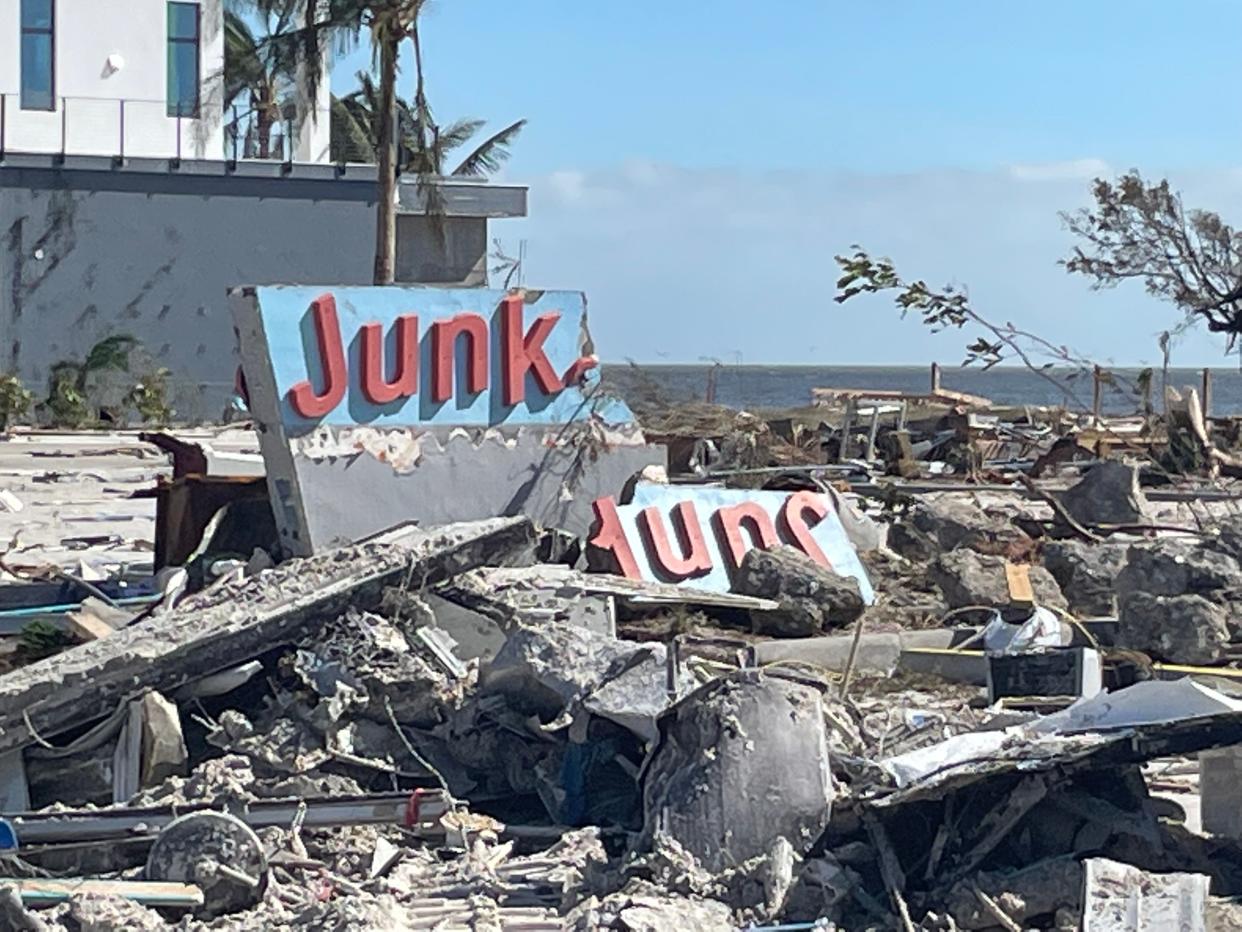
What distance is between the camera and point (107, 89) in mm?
36156

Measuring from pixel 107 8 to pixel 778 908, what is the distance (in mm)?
33888

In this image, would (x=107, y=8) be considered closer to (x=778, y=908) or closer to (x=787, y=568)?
(x=787, y=568)

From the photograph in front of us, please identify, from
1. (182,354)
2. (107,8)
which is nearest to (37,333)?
(182,354)

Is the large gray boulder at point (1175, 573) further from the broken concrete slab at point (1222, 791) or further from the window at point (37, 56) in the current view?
the window at point (37, 56)

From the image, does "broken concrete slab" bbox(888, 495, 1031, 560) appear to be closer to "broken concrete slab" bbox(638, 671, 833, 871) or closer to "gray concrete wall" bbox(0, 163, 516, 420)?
"broken concrete slab" bbox(638, 671, 833, 871)

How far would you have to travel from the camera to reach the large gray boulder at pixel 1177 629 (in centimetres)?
860

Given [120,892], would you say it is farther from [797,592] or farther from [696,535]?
[696,535]

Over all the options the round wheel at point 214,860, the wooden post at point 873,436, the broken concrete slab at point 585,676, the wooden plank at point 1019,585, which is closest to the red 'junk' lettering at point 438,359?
the wooden plank at point 1019,585

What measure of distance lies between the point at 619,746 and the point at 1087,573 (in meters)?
4.47

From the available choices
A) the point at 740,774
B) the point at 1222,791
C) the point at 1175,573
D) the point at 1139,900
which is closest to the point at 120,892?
the point at 740,774

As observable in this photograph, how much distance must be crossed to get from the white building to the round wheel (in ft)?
98.7

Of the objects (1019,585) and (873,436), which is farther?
(873,436)

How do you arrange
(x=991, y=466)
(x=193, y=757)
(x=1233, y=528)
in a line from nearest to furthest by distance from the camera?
(x=193, y=757) < (x=1233, y=528) < (x=991, y=466)

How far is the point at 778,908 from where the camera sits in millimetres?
5516
